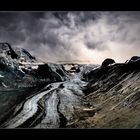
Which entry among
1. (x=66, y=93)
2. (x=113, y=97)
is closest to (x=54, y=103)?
(x=66, y=93)

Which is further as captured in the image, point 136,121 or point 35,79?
point 35,79

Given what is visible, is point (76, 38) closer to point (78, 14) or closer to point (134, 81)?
point (78, 14)

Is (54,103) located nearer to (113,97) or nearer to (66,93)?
(66,93)

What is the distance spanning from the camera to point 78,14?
9.31ft

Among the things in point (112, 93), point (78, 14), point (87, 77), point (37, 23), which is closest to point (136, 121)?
point (112, 93)

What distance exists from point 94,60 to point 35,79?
0.59 metres

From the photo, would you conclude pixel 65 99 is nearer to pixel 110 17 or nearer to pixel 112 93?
pixel 112 93

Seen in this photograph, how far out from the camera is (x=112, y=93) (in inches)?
114

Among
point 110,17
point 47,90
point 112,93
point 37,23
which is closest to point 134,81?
point 112,93

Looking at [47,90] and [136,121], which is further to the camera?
[47,90]

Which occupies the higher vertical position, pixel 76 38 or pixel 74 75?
pixel 76 38

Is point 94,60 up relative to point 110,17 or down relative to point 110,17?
down

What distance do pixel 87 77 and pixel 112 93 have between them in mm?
277
